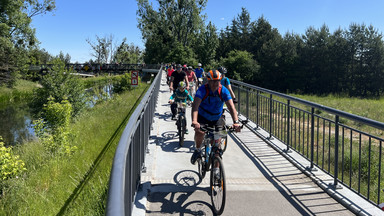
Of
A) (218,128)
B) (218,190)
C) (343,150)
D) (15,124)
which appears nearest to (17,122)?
(15,124)

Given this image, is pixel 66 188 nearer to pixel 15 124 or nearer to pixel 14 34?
pixel 15 124

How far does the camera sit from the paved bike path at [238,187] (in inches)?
178

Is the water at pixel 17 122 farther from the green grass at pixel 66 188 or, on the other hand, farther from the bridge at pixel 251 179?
the bridge at pixel 251 179

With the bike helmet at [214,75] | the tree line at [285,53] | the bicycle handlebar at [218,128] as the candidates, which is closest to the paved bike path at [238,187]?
the bicycle handlebar at [218,128]

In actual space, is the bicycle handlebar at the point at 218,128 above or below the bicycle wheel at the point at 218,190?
above

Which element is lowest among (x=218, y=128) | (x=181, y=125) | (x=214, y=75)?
(x=181, y=125)

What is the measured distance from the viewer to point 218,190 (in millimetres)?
4316

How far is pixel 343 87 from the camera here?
6119 centimetres

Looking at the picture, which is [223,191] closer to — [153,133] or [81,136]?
[153,133]

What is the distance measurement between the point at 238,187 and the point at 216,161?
1.11 m

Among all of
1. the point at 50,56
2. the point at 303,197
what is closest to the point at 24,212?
the point at 303,197

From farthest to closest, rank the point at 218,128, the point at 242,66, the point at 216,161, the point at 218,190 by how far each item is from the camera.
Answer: the point at 242,66, the point at 218,128, the point at 216,161, the point at 218,190

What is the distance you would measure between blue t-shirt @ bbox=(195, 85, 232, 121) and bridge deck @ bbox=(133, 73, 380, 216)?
44.9 inches

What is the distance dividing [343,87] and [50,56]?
98208 millimetres
